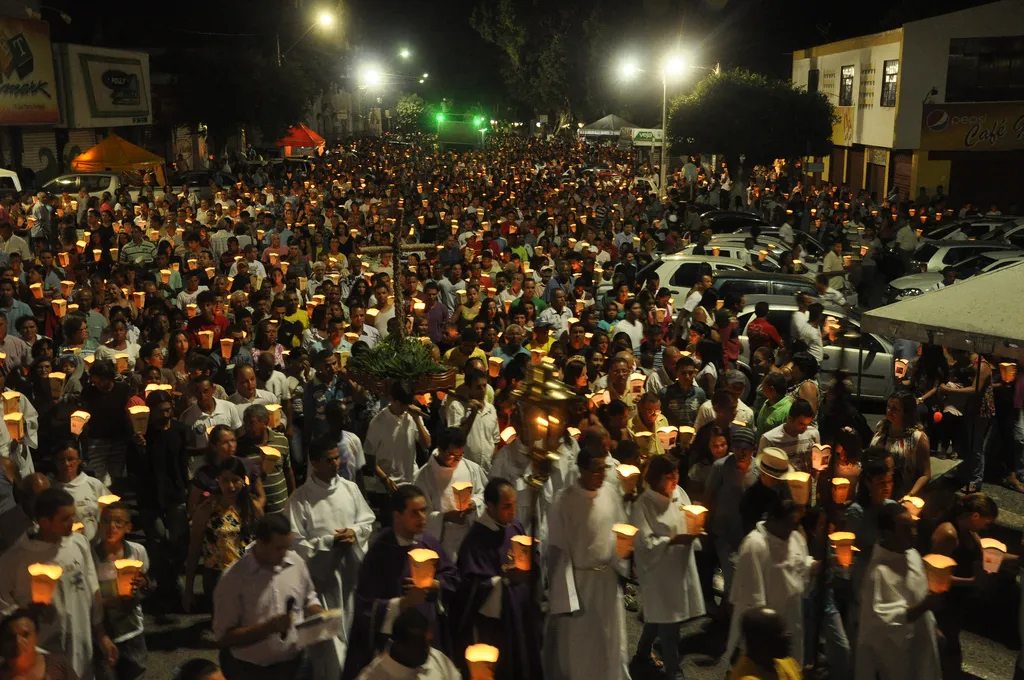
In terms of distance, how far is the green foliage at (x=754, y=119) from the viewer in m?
34.7

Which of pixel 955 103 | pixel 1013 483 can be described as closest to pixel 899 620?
pixel 1013 483

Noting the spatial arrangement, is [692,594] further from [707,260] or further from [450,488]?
[707,260]

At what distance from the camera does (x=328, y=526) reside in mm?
6949

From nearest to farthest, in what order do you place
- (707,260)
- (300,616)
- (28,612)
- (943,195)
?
(28,612), (300,616), (707,260), (943,195)

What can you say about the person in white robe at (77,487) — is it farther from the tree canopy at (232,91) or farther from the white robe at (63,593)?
the tree canopy at (232,91)

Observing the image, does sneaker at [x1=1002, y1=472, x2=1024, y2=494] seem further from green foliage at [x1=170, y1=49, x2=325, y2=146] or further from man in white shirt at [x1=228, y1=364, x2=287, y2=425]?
green foliage at [x1=170, y1=49, x2=325, y2=146]

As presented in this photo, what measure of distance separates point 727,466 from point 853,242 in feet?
78.2

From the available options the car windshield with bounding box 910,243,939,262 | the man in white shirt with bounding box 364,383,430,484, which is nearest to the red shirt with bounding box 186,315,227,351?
the man in white shirt with bounding box 364,383,430,484

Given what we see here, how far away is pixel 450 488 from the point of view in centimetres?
735

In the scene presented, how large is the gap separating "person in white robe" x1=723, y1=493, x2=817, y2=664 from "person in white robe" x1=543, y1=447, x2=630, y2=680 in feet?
2.20

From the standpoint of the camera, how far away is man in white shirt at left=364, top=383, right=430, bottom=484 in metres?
8.79

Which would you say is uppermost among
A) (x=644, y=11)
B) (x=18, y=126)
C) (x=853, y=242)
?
(x=644, y=11)

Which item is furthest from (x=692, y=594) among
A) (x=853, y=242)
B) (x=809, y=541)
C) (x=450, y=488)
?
(x=853, y=242)

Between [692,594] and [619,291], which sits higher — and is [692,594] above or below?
below
